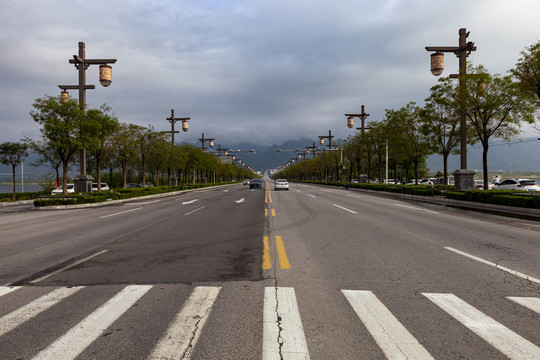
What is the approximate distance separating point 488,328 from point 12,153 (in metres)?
37.3

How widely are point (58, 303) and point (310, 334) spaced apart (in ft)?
10.6

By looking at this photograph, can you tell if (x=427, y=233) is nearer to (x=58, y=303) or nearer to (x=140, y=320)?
(x=140, y=320)

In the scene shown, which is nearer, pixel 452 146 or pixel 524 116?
pixel 524 116

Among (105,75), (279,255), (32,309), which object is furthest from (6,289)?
(105,75)

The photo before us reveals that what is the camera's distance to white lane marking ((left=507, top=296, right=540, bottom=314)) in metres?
3.92

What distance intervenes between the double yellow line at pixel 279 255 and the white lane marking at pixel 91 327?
2.24 meters

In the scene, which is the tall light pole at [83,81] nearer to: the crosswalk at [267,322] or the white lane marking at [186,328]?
the crosswalk at [267,322]

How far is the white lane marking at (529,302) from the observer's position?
392cm

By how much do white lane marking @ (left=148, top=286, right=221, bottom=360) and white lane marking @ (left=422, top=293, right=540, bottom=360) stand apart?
2848mm

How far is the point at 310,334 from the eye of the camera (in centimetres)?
323

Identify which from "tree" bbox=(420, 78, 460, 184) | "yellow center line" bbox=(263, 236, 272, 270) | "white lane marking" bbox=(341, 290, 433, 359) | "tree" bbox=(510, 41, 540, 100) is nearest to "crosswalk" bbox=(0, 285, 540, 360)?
"white lane marking" bbox=(341, 290, 433, 359)

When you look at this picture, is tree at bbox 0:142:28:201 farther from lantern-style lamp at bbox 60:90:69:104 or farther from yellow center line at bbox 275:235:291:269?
yellow center line at bbox 275:235:291:269

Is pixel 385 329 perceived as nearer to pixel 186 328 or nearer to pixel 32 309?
pixel 186 328

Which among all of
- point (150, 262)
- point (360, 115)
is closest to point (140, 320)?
point (150, 262)
